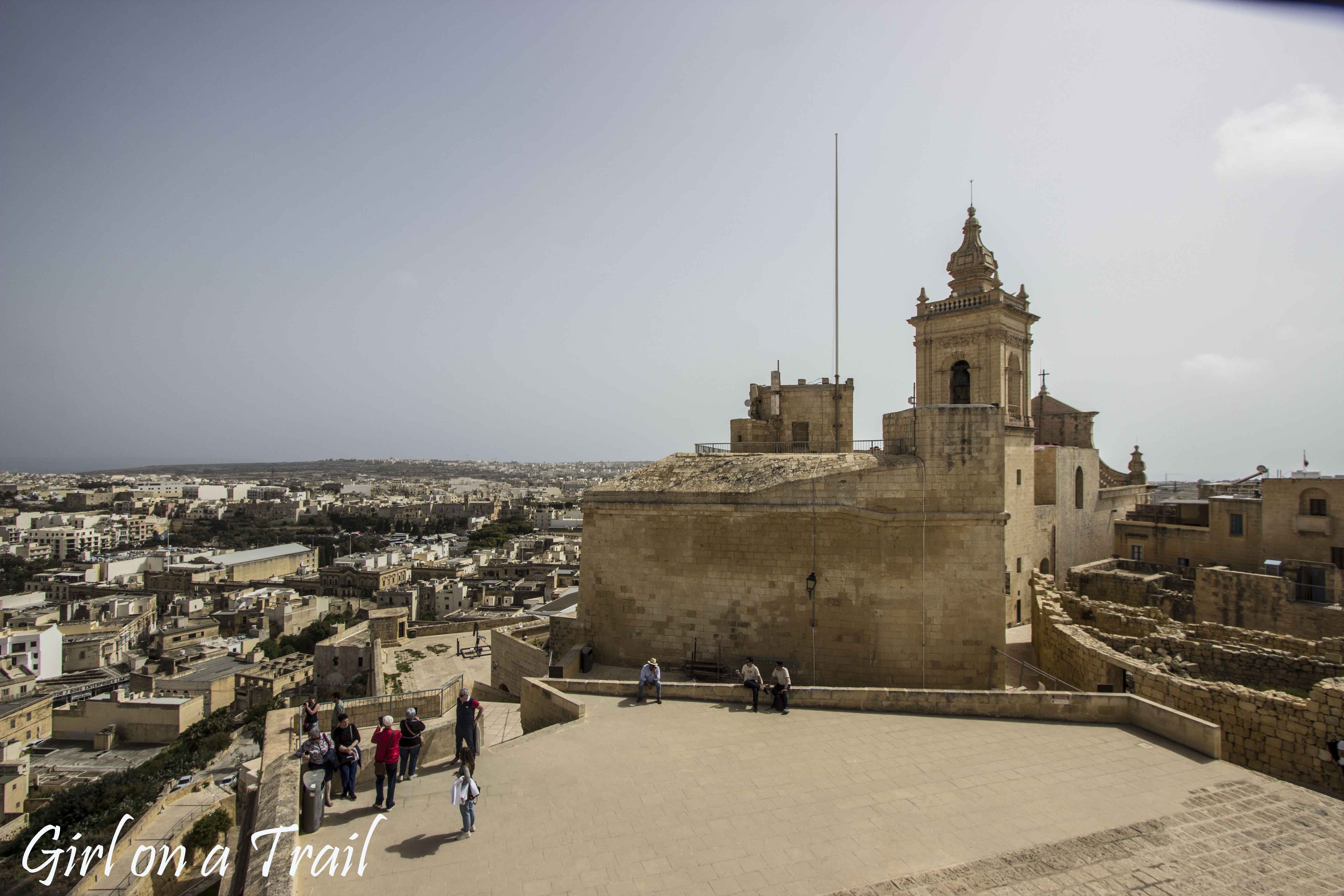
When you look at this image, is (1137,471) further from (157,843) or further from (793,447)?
(157,843)

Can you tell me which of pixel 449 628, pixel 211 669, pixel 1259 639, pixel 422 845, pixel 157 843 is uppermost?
pixel 1259 639

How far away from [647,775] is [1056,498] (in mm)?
19577

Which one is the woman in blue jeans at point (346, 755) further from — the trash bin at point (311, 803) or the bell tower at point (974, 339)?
the bell tower at point (974, 339)

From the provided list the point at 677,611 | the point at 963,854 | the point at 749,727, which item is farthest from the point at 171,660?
the point at 963,854

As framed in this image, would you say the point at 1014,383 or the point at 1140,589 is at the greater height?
the point at 1014,383

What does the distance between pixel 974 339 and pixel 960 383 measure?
5.28ft

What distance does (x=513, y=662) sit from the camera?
14.9m

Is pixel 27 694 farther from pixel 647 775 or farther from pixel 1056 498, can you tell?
pixel 1056 498

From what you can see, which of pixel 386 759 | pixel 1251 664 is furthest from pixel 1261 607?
pixel 386 759

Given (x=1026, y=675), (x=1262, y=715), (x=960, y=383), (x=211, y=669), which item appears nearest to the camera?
(x=1262, y=715)

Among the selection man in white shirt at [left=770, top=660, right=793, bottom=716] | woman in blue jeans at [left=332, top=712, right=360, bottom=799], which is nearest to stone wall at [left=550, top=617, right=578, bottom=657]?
man in white shirt at [left=770, top=660, right=793, bottom=716]

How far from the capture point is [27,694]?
4709cm

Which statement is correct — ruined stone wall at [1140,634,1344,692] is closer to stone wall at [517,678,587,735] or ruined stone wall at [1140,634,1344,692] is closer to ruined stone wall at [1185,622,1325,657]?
ruined stone wall at [1185,622,1325,657]

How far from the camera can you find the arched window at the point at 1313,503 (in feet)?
64.4
